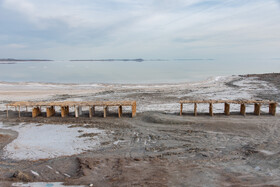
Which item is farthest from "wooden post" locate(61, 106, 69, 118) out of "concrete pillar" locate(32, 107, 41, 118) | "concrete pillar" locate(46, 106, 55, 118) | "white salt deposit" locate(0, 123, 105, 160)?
"concrete pillar" locate(32, 107, 41, 118)

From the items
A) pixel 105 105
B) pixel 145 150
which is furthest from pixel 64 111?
pixel 145 150

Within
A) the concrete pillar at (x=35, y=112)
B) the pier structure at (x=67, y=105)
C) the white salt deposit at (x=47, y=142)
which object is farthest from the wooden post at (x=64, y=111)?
the concrete pillar at (x=35, y=112)

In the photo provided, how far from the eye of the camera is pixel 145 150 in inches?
360

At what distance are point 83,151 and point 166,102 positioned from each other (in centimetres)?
1081

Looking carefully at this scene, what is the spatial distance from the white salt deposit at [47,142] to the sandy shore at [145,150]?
4 centimetres

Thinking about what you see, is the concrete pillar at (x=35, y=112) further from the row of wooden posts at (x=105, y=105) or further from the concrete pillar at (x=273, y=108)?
the concrete pillar at (x=273, y=108)

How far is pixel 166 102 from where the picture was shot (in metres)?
Answer: 19.0

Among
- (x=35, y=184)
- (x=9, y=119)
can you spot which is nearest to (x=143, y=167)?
(x=35, y=184)

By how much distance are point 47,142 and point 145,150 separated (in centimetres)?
474

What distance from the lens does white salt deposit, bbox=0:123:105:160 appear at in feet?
30.0

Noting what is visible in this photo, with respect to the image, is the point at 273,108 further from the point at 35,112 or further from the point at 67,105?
the point at 35,112

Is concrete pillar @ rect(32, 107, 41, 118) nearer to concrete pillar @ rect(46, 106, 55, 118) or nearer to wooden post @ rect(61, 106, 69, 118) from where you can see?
concrete pillar @ rect(46, 106, 55, 118)

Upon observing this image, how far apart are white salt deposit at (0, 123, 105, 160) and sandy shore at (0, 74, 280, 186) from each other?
4 centimetres

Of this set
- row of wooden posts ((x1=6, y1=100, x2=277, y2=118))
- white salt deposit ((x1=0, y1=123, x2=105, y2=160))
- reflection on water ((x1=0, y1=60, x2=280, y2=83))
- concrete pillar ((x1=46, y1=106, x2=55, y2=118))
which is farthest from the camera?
reflection on water ((x1=0, y1=60, x2=280, y2=83))
